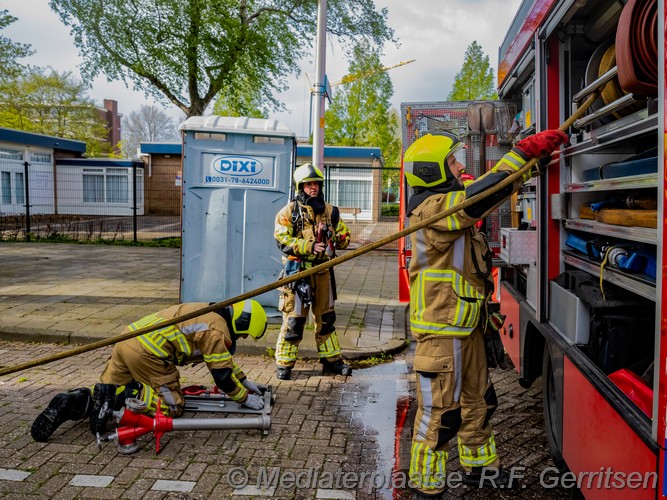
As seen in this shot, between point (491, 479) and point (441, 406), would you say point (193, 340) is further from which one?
point (491, 479)

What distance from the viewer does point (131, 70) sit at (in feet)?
57.7

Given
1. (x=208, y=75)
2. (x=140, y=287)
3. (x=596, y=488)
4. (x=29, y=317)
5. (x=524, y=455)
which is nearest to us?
(x=596, y=488)

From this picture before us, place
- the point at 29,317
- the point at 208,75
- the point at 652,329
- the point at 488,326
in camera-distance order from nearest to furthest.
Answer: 1. the point at 652,329
2. the point at 488,326
3. the point at 29,317
4. the point at 208,75

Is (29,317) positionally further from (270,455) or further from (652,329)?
(652,329)

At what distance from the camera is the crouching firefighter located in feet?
12.8

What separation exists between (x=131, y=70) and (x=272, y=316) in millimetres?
13023

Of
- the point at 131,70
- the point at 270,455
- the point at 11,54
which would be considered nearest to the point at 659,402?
the point at 270,455

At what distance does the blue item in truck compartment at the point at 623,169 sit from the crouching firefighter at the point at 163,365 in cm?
227

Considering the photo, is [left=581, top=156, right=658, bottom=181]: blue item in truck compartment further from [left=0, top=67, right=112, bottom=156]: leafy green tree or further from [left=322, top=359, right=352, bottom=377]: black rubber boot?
[left=0, top=67, right=112, bottom=156]: leafy green tree

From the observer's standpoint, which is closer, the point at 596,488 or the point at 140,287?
the point at 596,488

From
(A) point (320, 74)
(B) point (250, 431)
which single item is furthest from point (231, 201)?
(B) point (250, 431)

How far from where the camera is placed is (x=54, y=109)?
128 feet

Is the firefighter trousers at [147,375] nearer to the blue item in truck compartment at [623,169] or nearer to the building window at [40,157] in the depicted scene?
the blue item in truck compartment at [623,169]

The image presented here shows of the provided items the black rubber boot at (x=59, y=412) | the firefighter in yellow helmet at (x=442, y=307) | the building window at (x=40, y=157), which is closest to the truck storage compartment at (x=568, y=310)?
the firefighter in yellow helmet at (x=442, y=307)
